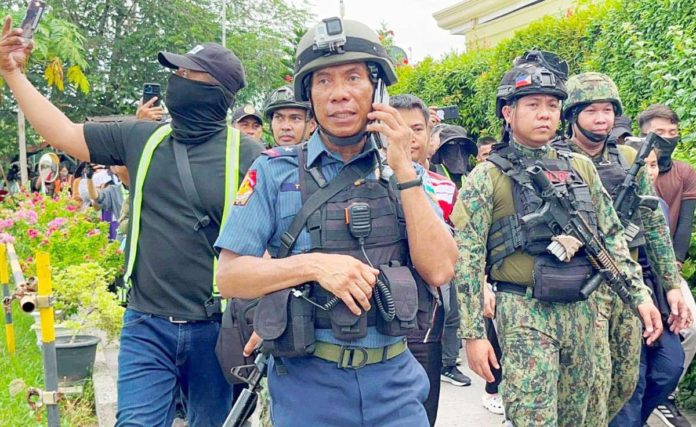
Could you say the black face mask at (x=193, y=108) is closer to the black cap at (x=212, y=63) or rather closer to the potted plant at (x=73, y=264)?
the black cap at (x=212, y=63)

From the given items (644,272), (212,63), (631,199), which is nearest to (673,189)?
(644,272)

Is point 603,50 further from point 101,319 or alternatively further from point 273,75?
point 273,75

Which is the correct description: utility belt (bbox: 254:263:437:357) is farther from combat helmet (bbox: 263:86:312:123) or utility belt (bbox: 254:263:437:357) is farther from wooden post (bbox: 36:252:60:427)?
combat helmet (bbox: 263:86:312:123)

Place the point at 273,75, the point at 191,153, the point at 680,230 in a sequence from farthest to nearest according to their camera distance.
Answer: the point at 273,75 < the point at 680,230 < the point at 191,153

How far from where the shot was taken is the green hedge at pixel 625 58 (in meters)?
6.53

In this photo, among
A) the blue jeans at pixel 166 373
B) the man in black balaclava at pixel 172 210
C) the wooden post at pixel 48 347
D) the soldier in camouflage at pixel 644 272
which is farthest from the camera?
the soldier in camouflage at pixel 644 272

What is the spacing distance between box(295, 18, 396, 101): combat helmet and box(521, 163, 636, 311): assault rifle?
1.24 meters

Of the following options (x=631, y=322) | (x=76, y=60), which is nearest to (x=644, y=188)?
(x=631, y=322)

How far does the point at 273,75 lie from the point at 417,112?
22.4 meters

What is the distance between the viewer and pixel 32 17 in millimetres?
3264

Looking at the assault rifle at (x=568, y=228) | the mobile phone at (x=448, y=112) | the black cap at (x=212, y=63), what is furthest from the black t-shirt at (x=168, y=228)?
the mobile phone at (x=448, y=112)

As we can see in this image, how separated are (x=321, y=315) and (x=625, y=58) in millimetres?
6527

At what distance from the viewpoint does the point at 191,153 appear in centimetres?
342

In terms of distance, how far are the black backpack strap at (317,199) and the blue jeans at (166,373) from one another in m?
1.01
